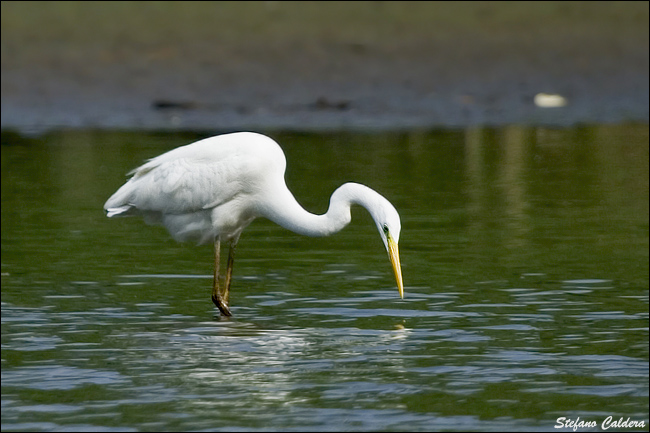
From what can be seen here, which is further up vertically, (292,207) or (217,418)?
(292,207)

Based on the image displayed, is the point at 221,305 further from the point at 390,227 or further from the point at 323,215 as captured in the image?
the point at 390,227

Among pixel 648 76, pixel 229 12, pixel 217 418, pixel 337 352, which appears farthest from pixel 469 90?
pixel 217 418

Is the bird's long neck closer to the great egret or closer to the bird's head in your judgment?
the great egret

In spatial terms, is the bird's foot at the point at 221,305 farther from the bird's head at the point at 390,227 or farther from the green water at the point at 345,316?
the bird's head at the point at 390,227

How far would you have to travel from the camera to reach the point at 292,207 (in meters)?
9.24

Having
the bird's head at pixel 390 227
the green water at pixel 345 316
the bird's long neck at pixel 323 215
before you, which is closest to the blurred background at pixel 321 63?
the green water at pixel 345 316

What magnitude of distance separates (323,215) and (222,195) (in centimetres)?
80

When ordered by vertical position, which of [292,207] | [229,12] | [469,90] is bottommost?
[292,207]

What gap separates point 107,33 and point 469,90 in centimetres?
678

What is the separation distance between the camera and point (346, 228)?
1323 centimetres

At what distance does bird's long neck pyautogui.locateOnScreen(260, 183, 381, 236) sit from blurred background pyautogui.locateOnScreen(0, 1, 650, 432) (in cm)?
57

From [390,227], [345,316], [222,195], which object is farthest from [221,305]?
[390,227]

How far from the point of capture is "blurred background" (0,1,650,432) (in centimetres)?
704

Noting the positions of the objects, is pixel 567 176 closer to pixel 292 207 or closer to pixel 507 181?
pixel 507 181
